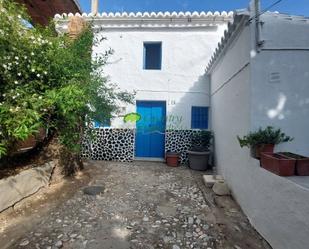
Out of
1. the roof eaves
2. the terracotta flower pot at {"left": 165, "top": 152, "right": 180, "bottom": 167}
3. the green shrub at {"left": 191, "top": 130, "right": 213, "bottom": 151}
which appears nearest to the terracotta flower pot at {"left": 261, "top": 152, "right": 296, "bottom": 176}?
the roof eaves

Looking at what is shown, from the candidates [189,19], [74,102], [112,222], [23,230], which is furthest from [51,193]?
[189,19]

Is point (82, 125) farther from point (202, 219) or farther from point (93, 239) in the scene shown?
point (202, 219)

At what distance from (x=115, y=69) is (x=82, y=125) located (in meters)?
3.37

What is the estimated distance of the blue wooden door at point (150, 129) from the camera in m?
8.09

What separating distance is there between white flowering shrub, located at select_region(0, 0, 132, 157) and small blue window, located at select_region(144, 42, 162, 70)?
389cm

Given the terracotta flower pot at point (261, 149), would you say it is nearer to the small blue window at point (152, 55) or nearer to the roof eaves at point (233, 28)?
the roof eaves at point (233, 28)

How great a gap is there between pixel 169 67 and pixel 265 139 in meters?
5.33

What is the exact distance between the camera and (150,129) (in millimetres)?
8094

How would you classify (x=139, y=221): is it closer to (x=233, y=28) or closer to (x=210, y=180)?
(x=210, y=180)

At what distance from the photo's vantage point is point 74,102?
12.6 ft

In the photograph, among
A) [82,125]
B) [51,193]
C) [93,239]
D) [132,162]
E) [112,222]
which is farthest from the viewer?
[132,162]

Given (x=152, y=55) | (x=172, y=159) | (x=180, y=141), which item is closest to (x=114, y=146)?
(x=172, y=159)

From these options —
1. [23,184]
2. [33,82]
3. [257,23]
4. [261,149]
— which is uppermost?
[257,23]

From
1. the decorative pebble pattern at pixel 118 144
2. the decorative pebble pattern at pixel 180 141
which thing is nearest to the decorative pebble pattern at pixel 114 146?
the decorative pebble pattern at pixel 118 144
